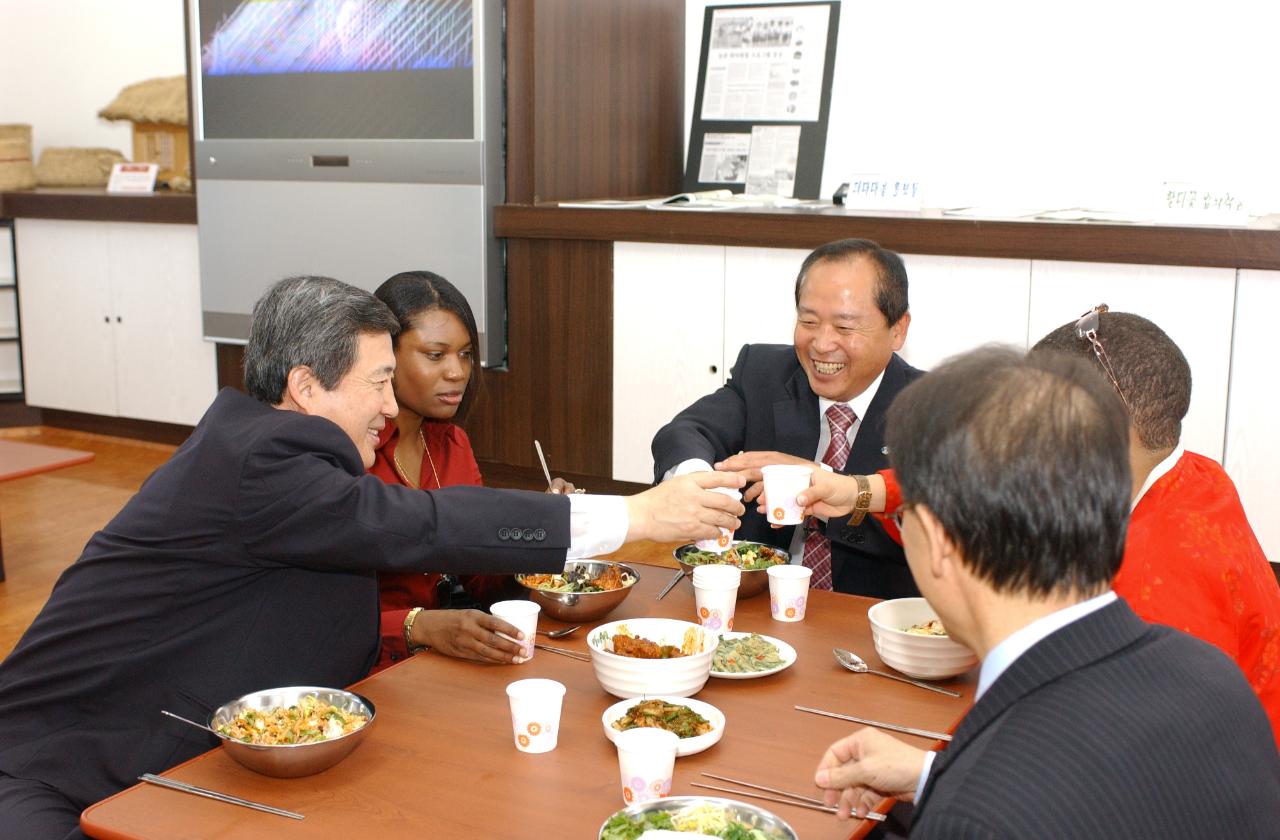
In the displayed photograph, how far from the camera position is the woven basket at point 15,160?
245 inches

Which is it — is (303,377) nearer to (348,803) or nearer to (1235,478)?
(348,803)

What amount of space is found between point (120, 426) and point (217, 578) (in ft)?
15.5

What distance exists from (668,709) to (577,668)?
11.0 inches

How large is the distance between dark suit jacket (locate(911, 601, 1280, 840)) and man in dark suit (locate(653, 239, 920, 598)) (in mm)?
1413

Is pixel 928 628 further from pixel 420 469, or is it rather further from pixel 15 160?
pixel 15 160

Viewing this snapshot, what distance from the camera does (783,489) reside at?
6.67 feet

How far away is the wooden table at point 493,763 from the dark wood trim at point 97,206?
4.25 meters

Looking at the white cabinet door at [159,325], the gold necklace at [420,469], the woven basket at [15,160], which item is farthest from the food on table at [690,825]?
the woven basket at [15,160]

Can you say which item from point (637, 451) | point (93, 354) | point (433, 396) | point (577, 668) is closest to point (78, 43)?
point (93, 354)

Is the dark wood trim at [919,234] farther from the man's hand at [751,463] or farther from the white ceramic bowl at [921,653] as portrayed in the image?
the white ceramic bowl at [921,653]

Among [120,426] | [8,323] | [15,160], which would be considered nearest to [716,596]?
[120,426]

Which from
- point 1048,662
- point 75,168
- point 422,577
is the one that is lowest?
point 422,577

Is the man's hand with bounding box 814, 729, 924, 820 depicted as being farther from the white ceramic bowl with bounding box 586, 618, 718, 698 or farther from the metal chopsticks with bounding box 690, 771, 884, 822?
the white ceramic bowl with bounding box 586, 618, 718, 698

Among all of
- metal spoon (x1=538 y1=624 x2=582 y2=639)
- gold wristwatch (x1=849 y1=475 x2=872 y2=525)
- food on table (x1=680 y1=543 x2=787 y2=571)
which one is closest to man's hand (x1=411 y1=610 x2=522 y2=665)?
metal spoon (x1=538 y1=624 x2=582 y2=639)
